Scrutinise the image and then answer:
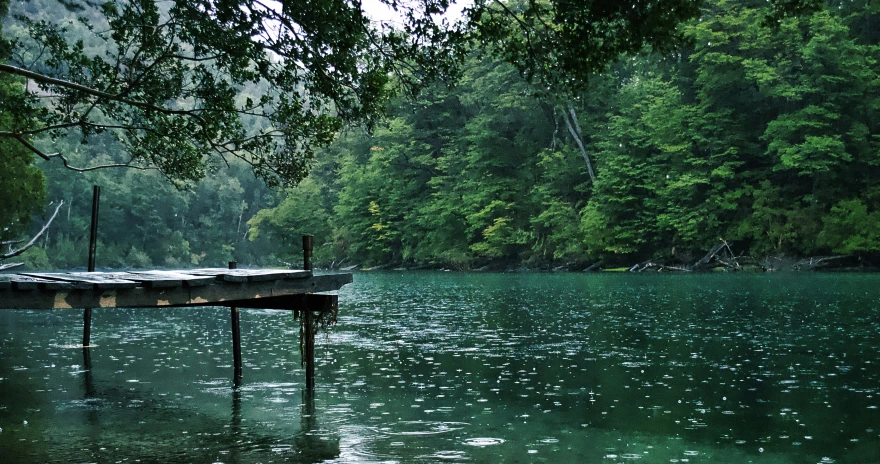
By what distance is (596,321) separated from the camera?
25.2 meters

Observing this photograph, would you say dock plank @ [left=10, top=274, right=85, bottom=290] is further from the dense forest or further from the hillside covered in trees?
the hillside covered in trees

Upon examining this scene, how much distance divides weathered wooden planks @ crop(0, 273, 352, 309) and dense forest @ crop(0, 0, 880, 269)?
66.5 ft

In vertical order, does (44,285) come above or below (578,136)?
below

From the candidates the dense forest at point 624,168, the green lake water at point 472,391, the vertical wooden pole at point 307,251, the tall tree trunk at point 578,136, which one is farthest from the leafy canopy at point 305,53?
the tall tree trunk at point 578,136

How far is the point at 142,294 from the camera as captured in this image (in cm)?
1167

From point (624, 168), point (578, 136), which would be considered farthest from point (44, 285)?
point (578, 136)

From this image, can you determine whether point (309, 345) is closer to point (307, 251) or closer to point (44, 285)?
point (307, 251)

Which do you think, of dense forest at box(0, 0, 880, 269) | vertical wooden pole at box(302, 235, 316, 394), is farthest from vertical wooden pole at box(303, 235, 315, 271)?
dense forest at box(0, 0, 880, 269)

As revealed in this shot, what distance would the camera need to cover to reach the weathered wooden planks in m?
10.6

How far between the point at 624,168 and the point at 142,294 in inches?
2093

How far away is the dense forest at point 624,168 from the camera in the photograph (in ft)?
171

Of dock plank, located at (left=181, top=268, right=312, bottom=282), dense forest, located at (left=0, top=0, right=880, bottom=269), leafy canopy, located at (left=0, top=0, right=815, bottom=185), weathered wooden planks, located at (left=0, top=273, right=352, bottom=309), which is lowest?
weathered wooden planks, located at (left=0, top=273, right=352, bottom=309)

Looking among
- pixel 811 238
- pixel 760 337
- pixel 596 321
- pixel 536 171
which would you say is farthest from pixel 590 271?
pixel 760 337

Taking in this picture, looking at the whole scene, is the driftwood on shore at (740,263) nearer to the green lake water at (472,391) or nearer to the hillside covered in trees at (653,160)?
the hillside covered in trees at (653,160)
